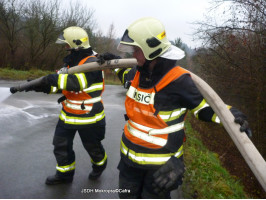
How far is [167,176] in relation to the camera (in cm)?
203

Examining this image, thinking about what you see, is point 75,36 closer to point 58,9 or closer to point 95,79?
point 95,79

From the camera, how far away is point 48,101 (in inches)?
354

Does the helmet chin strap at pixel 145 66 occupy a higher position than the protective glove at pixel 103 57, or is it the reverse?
the helmet chin strap at pixel 145 66

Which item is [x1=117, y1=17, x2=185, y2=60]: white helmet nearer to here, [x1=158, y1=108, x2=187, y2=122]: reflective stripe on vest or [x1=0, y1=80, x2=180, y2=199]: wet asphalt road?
[x1=158, y1=108, x2=187, y2=122]: reflective stripe on vest

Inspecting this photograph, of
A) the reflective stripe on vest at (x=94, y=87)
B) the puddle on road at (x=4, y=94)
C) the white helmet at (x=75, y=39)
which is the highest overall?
the white helmet at (x=75, y=39)

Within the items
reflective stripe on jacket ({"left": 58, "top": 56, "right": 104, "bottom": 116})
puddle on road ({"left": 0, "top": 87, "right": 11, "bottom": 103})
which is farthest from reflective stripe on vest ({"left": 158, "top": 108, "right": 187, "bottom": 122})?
puddle on road ({"left": 0, "top": 87, "right": 11, "bottom": 103})

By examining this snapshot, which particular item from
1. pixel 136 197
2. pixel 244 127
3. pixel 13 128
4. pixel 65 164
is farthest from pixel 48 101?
pixel 244 127

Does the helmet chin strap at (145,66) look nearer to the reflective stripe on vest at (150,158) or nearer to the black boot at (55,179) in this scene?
the reflective stripe on vest at (150,158)

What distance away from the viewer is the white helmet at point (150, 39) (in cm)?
205

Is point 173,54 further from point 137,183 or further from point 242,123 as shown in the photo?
point 137,183

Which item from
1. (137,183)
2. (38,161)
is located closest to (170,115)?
(137,183)

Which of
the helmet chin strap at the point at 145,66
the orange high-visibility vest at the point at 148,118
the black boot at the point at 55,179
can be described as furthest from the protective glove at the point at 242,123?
the black boot at the point at 55,179

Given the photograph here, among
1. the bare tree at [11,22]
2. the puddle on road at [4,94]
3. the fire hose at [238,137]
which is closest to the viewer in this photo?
the fire hose at [238,137]

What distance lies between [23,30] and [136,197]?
20.7 m
